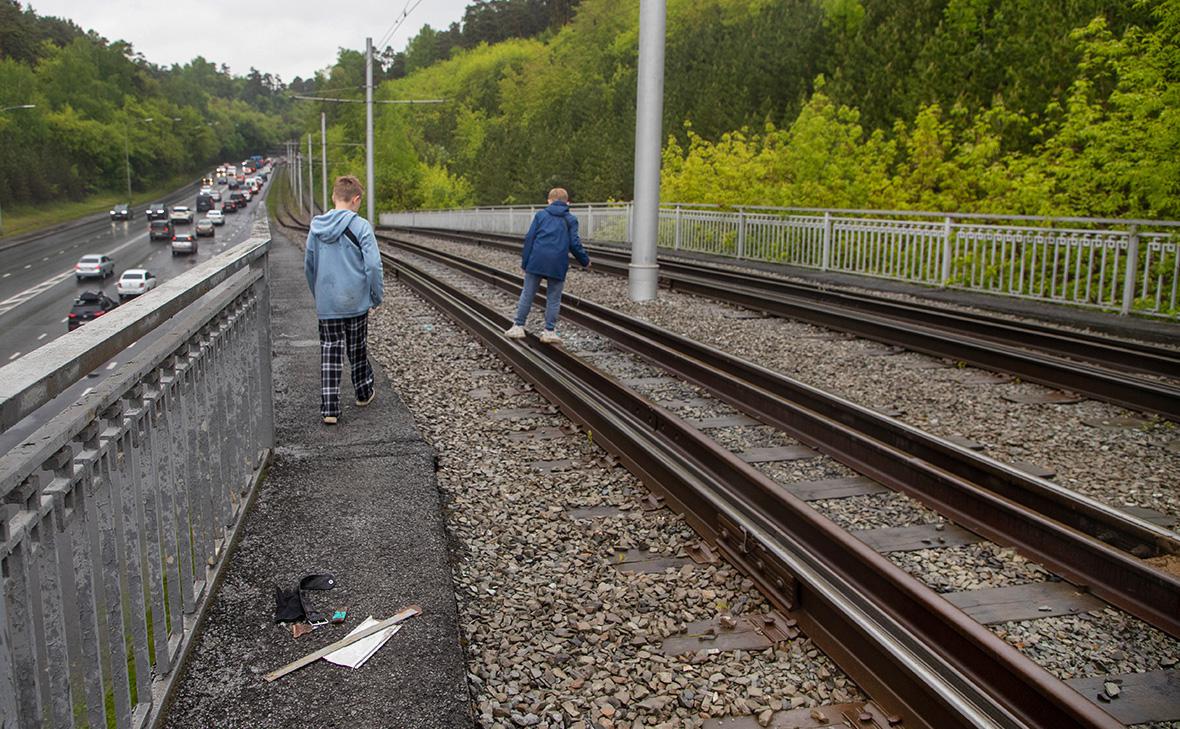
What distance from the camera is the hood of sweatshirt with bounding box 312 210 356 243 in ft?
23.3

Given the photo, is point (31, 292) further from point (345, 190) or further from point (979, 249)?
point (345, 190)

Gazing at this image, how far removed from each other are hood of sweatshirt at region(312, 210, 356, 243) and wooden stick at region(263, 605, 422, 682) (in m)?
3.68

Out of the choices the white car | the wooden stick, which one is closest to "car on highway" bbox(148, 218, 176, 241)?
the white car

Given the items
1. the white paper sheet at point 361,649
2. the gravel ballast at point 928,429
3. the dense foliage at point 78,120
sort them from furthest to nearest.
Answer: the dense foliage at point 78,120
the gravel ballast at point 928,429
the white paper sheet at point 361,649

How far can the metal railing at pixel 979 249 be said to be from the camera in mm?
13805

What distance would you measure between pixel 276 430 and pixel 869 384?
5.63m

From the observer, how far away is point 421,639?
12.8 feet

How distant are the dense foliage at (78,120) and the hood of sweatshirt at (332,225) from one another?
87257mm

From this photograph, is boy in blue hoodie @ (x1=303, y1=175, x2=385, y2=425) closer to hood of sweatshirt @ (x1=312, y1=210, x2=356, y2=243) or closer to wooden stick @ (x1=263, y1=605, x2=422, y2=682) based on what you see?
hood of sweatshirt @ (x1=312, y1=210, x2=356, y2=243)

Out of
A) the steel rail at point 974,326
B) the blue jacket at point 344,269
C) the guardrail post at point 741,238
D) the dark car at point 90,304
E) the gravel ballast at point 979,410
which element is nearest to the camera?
the gravel ballast at point 979,410

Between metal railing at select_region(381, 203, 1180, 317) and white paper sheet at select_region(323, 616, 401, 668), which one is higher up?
metal railing at select_region(381, 203, 1180, 317)

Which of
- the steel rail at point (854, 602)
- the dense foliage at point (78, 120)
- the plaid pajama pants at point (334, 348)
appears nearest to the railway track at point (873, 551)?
the steel rail at point (854, 602)

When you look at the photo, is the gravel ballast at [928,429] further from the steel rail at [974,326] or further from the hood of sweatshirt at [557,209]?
the hood of sweatshirt at [557,209]

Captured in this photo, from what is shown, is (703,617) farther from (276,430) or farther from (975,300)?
(975,300)
